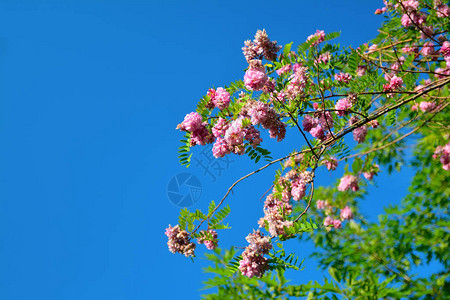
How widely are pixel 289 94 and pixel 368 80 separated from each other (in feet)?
3.23

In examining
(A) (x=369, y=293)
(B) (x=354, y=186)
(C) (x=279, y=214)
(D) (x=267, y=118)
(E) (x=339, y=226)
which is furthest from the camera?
(E) (x=339, y=226)

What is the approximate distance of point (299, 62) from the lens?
8.05 feet

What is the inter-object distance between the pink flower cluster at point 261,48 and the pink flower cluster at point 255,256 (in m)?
1.11

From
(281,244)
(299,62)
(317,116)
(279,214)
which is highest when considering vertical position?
(299,62)

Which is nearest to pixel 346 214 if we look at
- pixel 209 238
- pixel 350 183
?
pixel 350 183

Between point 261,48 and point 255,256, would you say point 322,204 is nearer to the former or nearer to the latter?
point 255,256

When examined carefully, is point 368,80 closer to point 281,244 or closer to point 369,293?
point 281,244

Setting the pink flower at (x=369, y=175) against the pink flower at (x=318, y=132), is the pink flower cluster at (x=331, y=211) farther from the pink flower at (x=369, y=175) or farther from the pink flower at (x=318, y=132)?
the pink flower at (x=318, y=132)

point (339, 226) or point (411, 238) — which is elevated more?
point (339, 226)

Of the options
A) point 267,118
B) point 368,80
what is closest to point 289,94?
point 267,118

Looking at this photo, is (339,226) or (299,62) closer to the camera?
(299,62)

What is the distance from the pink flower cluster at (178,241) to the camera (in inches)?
92.7

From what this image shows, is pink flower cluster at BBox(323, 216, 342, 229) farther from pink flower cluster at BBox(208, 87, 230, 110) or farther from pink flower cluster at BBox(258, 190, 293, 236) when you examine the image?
pink flower cluster at BBox(208, 87, 230, 110)

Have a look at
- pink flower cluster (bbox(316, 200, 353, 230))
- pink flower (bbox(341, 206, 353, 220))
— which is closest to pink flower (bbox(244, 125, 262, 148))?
pink flower cluster (bbox(316, 200, 353, 230))
